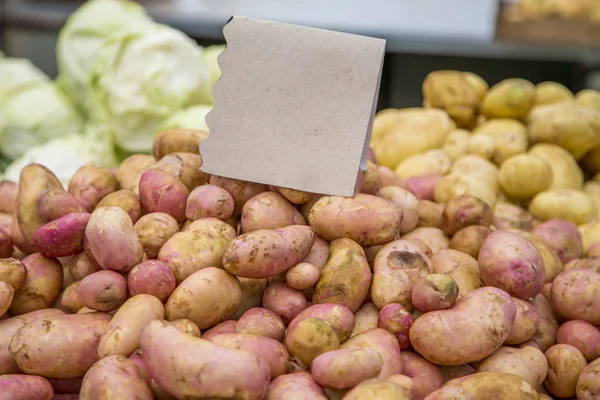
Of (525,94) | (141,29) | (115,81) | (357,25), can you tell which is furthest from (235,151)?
(357,25)

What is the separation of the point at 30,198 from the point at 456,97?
1020 millimetres

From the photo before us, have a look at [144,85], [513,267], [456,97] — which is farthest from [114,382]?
[144,85]

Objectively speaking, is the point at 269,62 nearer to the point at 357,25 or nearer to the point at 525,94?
the point at 525,94

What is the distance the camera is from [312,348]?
708 mm

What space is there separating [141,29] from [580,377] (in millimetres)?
1647

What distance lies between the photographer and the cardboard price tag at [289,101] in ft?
2.97

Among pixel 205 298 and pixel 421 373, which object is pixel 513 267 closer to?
pixel 421 373

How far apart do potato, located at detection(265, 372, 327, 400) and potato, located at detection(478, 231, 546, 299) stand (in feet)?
1.02

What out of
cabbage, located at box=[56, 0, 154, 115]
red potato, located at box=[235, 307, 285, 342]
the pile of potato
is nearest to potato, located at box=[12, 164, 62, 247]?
the pile of potato

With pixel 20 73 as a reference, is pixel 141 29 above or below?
above

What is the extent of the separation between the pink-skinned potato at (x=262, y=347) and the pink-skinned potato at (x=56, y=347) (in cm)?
16

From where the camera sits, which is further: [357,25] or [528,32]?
[357,25]

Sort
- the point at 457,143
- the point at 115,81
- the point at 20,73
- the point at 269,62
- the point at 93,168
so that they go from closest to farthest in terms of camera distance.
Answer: the point at 269,62
the point at 93,168
the point at 457,143
the point at 115,81
the point at 20,73

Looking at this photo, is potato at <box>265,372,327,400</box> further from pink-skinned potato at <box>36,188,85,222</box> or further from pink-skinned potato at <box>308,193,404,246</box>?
pink-skinned potato at <box>36,188,85,222</box>
